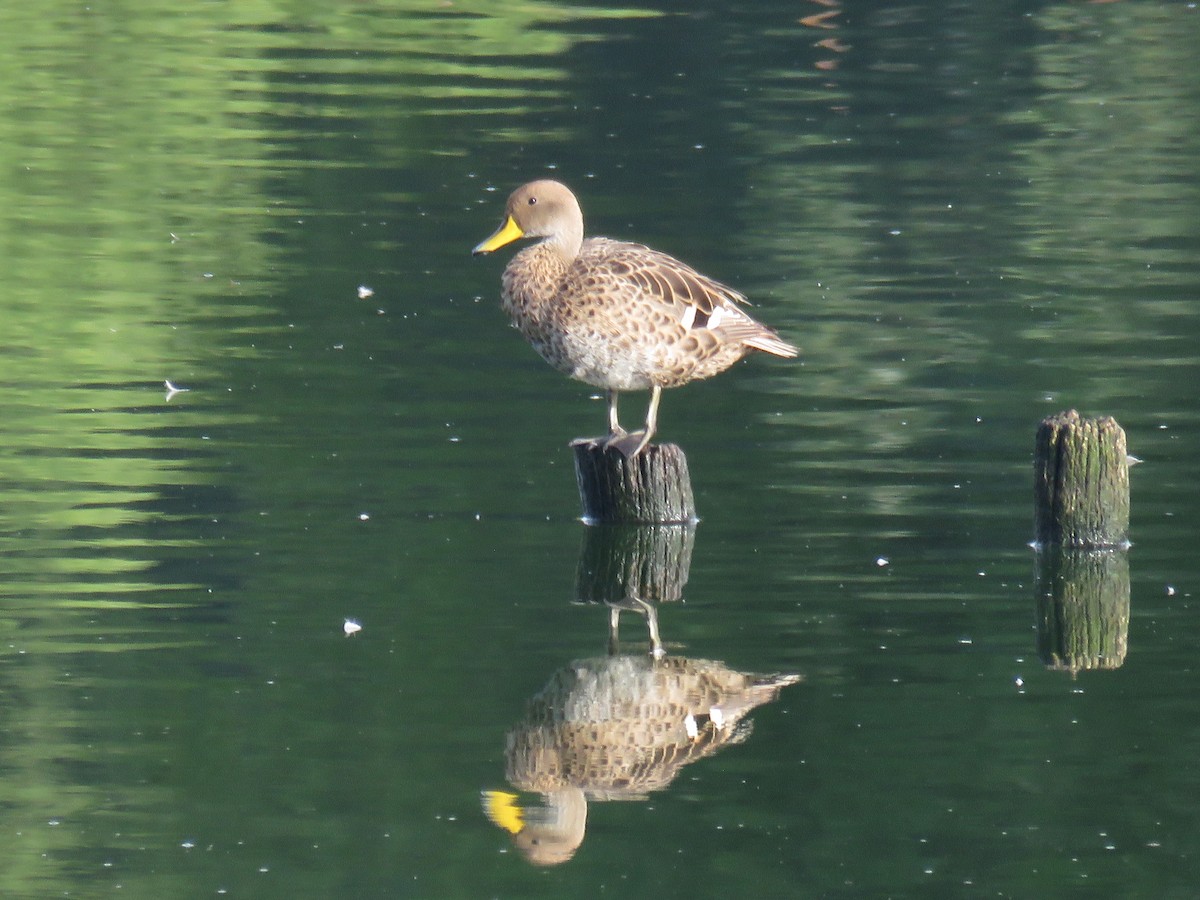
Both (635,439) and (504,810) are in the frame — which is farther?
(635,439)

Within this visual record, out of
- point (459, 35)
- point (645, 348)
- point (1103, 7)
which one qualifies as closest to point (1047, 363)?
point (645, 348)

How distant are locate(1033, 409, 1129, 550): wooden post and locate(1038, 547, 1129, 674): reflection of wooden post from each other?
0.25 feet

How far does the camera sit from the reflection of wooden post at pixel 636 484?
977 centimetres

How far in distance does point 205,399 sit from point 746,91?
13041mm

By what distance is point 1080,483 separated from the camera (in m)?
9.29

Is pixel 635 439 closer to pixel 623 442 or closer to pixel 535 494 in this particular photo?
pixel 623 442

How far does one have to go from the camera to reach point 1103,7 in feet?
104

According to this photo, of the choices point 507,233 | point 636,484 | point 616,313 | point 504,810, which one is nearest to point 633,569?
point 636,484

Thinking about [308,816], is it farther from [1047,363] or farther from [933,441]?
[1047,363]

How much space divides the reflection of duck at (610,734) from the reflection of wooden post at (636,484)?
1.76 m

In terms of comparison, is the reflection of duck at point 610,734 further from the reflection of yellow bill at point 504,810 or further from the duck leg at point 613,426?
the duck leg at point 613,426

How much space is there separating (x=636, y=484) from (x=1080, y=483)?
1.83 metres

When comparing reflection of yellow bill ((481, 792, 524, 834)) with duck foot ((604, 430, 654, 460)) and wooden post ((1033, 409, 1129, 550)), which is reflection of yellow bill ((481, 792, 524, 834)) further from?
wooden post ((1033, 409, 1129, 550))

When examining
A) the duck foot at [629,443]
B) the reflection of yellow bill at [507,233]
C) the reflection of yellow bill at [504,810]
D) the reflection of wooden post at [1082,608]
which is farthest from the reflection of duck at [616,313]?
the reflection of yellow bill at [504,810]
